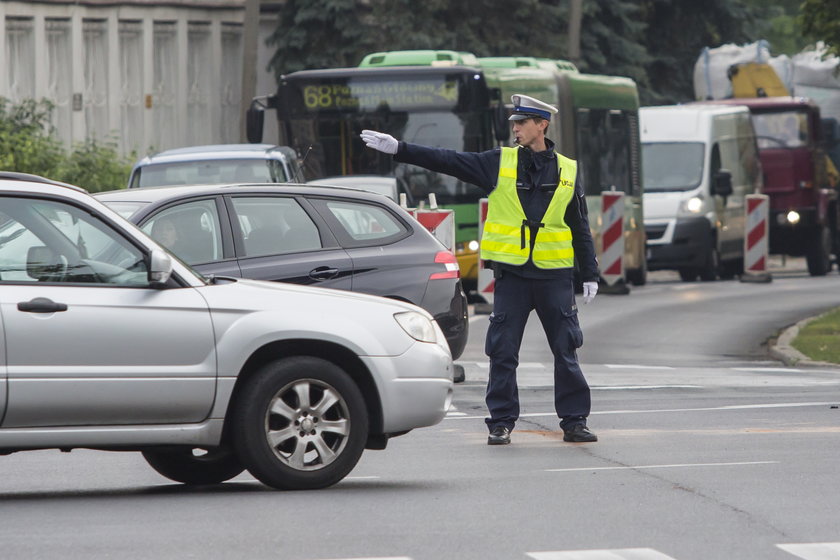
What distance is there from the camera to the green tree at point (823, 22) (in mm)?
21406

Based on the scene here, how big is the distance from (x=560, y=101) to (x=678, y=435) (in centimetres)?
1636

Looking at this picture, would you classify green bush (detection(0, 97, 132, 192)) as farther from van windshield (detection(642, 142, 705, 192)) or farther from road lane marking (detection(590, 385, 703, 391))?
road lane marking (detection(590, 385, 703, 391))

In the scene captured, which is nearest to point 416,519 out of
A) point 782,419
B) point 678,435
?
point 678,435

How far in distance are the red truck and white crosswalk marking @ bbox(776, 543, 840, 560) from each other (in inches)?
1041

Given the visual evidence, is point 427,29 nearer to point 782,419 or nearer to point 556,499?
point 782,419

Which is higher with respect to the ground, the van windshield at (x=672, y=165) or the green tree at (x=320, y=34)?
the green tree at (x=320, y=34)

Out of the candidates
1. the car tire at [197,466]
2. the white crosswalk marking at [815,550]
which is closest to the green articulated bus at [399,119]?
the car tire at [197,466]

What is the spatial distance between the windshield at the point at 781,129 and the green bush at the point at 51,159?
12054 millimetres

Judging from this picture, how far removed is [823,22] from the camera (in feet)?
70.9

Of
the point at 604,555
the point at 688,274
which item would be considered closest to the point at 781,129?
the point at 688,274

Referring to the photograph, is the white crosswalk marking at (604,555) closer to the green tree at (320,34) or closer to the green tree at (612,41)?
the green tree at (320,34)

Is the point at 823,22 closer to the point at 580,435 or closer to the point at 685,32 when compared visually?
the point at 580,435

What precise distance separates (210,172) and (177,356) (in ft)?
37.8

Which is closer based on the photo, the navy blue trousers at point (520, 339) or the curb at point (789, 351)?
the navy blue trousers at point (520, 339)
